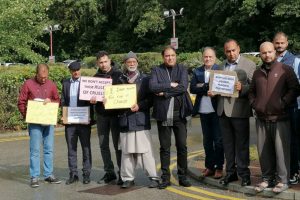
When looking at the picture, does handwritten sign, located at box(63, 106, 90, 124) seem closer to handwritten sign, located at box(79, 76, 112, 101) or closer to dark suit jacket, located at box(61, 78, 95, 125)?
dark suit jacket, located at box(61, 78, 95, 125)

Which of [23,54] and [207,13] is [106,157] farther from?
[207,13]

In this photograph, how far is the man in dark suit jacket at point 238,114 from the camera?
782 cm

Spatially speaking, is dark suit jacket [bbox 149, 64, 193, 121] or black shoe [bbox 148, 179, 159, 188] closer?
dark suit jacket [bbox 149, 64, 193, 121]

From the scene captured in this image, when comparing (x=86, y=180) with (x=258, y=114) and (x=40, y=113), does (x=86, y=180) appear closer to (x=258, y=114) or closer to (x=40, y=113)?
(x=40, y=113)

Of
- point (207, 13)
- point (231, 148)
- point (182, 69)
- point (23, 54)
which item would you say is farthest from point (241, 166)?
point (207, 13)

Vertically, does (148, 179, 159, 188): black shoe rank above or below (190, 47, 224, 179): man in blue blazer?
below

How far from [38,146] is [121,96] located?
5.73ft

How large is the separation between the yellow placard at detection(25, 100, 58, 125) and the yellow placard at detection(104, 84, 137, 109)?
3.42 ft

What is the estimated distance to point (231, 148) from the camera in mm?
8031

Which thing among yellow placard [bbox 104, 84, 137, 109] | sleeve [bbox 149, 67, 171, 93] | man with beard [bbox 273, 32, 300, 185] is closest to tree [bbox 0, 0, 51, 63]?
yellow placard [bbox 104, 84, 137, 109]

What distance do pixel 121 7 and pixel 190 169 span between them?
142ft

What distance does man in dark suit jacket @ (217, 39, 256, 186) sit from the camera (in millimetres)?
Answer: 7816

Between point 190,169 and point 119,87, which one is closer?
point 119,87

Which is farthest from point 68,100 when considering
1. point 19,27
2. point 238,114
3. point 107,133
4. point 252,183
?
point 19,27
